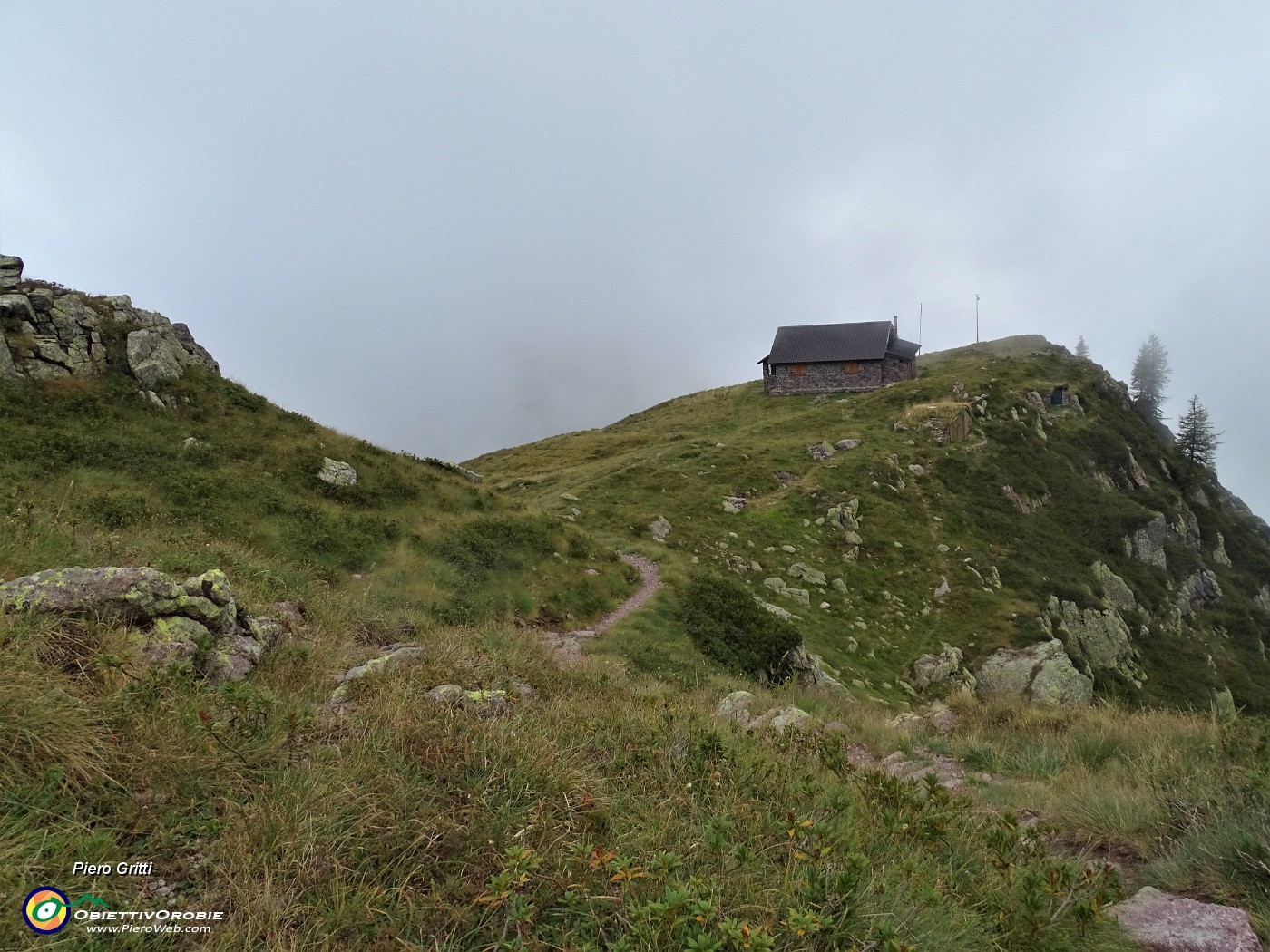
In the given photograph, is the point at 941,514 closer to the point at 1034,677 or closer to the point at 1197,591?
the point at 1034,677

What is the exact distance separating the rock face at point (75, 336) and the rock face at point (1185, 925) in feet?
86.0

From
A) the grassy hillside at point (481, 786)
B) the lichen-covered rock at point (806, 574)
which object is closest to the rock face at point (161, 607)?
the grassy hillside at point (481, 786)

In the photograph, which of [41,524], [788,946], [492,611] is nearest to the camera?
[788,946]

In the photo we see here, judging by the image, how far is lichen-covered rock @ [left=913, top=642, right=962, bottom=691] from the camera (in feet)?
80.4

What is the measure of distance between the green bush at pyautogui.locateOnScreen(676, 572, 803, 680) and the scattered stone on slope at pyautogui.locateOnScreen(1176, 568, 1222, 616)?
1687 inches

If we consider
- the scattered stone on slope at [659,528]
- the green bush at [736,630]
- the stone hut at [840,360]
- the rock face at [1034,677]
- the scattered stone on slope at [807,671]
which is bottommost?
the rock face at [1034,677]

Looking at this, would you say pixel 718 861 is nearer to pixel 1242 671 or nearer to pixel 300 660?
pixel 300 660

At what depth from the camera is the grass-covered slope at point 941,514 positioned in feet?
96.3

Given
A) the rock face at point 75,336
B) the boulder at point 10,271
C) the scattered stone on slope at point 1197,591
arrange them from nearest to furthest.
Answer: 1. the rock face at point 75,336
2. the boulder at point 10,271
3. the scattered stone on slope at point 1197,591

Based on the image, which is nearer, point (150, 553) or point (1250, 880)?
point (1250, 880)

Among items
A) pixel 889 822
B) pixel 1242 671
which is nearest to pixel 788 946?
pixel 889 822

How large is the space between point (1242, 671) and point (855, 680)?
124 feet

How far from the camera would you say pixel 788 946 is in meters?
3.38

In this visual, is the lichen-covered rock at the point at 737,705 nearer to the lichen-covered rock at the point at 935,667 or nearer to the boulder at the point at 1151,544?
the lichen-covered rock at the point at 935,667
